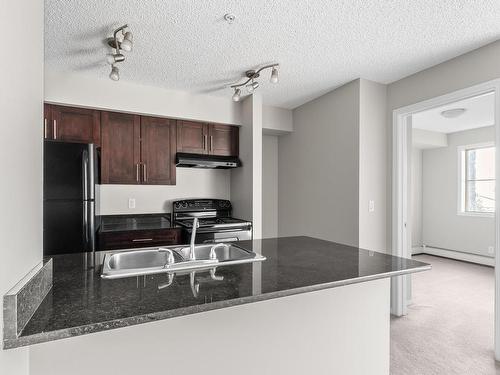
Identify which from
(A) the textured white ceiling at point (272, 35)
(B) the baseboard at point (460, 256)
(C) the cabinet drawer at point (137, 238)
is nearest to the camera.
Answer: (A) the textured white ceiling at point (272, 35)

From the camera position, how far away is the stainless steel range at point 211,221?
3.16 meters

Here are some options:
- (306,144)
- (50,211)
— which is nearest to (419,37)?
(306,144)

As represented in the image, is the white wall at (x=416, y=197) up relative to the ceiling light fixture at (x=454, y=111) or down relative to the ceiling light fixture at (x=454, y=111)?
down

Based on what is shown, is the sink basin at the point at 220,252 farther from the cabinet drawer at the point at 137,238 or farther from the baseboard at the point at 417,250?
the baseboard at the point at 417,250

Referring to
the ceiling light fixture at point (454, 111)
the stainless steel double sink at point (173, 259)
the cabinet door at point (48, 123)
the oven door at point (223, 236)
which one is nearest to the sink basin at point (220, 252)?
the stainless steel double sink at point (173, 259)

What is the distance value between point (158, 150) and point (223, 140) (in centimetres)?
83

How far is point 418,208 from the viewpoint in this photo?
6188 mm

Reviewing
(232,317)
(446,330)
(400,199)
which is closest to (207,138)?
(400,199)

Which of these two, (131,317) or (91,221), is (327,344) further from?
(91,221)

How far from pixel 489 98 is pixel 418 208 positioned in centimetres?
303

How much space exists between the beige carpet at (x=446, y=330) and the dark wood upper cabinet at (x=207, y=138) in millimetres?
2698

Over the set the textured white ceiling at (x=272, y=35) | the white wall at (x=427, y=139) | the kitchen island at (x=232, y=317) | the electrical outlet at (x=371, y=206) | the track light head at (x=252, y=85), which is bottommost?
the kitchen island at (x=232, y=317)

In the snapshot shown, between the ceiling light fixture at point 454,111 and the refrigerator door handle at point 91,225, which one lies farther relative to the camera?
the ceiling light fixture at point 454,111

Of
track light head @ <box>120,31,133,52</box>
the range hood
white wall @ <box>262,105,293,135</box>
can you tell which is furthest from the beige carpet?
track light head @ <box>120,31,133,52</box>
